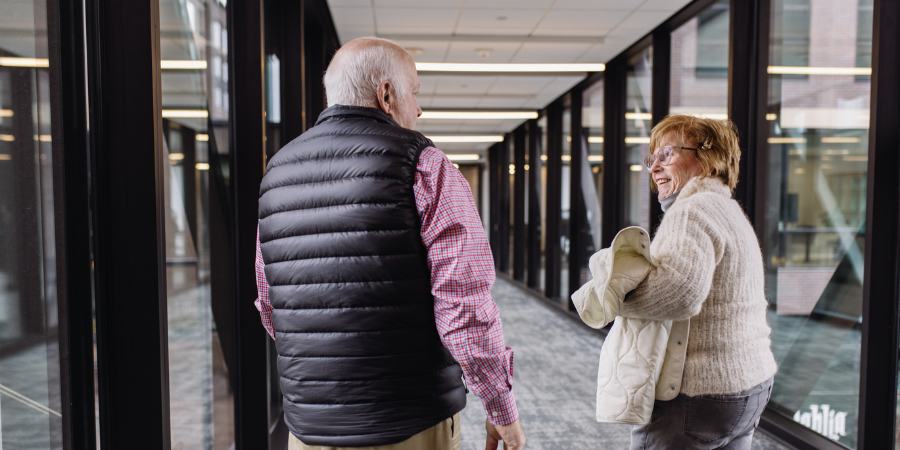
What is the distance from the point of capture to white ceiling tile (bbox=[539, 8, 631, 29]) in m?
4.65

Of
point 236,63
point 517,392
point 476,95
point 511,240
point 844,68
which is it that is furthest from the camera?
point 511,240

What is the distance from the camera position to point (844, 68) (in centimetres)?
295

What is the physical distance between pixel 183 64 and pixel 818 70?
3.13 metres

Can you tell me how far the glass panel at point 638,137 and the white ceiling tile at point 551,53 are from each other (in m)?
0.56

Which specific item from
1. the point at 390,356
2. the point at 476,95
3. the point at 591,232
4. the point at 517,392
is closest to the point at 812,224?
the point at 517,392

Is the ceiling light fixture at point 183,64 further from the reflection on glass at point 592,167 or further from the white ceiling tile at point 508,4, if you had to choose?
the reflection on glass at point 592,167

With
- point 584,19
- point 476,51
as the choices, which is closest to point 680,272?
point 584,19

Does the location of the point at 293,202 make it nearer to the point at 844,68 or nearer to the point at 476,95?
the point at 844,68

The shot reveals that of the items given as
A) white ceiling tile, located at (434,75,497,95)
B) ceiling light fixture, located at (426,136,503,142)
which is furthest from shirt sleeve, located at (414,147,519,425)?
ceiling light fixture, located at (426,136,503,142)

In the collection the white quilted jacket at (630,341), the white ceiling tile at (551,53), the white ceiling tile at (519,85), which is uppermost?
the white ceiling tile at (551,53)

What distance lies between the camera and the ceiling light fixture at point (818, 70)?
111 inches

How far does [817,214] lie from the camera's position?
314 cm

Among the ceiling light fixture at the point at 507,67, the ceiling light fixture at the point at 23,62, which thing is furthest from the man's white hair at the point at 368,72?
the ceiling light fixture at the point at 507,67

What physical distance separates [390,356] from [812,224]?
289cm
